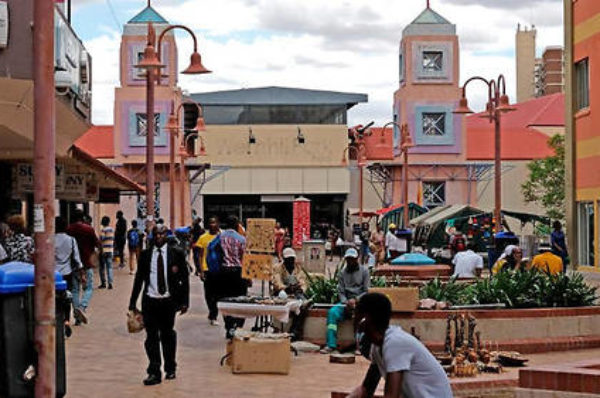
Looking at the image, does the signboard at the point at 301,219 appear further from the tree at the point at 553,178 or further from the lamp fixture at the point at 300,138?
the lamp fixture at the point at 300,138

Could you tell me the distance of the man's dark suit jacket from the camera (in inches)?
494

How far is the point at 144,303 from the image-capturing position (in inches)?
497

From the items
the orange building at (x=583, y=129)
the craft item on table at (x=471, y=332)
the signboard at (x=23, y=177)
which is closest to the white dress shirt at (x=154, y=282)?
the craft item on table at (x=471, y=332)

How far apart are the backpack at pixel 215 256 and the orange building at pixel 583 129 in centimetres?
2076

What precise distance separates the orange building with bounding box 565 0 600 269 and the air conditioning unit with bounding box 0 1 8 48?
Answer: 22.8 metres

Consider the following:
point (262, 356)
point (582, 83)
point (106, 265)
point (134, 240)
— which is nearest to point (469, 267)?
point (262, 356)

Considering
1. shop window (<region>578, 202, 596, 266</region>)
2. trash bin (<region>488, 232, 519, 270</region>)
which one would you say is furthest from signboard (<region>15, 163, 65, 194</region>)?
shop window (<region>578, 202, 596, 266</region>)

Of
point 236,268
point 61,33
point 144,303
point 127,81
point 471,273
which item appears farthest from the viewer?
point 127,81

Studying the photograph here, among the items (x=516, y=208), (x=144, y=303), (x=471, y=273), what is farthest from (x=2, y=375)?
(x=516, y=208)

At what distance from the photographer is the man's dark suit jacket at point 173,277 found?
41.1ft

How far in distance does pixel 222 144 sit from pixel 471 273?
2109 inches

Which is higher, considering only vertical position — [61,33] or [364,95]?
[364,95]

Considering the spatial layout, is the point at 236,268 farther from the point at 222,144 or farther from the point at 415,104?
the point at 222,144

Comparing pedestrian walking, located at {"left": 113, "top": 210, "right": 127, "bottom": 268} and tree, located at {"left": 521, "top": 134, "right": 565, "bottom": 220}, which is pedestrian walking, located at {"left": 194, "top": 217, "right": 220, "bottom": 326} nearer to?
pedestrian walking, located at {"left": 113, "top": 210, "right": 127, "bottom": 268}
